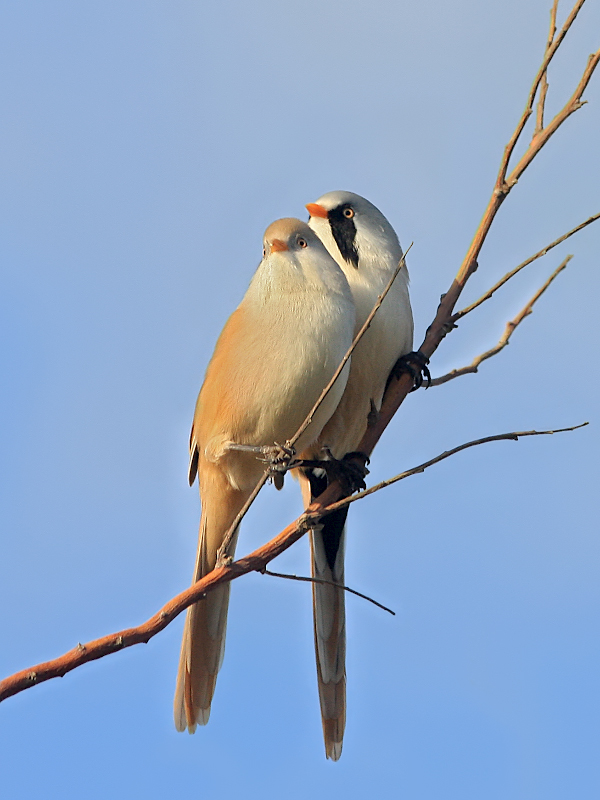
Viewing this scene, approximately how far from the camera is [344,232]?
18.4 feet

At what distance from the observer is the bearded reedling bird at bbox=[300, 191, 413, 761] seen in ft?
17.1

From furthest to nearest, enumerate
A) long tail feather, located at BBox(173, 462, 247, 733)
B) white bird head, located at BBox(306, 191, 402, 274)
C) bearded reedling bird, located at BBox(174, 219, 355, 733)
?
1. white bird head, located at BBox(306, 191, 402, 274)
2. long tail feather, located at BBox(173, 462, 247, 733)
3. bearded reedling bird, located at BBox(174, 219, 355, 733)

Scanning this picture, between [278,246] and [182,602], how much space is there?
1.75m

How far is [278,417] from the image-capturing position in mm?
4449

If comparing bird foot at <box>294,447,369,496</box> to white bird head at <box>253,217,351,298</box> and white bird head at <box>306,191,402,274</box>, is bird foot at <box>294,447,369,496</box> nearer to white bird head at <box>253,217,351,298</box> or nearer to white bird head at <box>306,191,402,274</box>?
white bird head at <box>253,217,351,298</box>

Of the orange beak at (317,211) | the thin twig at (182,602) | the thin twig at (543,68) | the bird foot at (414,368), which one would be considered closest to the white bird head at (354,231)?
the orange beak at (317,211)

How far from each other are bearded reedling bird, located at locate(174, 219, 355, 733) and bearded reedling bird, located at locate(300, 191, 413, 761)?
584mm

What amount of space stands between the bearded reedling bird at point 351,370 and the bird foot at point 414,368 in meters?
0.03

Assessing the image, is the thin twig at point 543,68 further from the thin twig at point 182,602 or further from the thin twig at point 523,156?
the thin twig at point 182,602

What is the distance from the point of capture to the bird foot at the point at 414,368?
206 inches

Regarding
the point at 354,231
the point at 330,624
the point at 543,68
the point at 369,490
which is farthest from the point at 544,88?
the point at 330,624

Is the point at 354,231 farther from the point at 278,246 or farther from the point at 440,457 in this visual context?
the point at 440,457

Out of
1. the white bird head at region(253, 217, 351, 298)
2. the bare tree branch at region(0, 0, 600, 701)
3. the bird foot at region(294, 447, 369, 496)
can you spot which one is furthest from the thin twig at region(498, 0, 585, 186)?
the bird foot at region(294, 447, 369, 496)

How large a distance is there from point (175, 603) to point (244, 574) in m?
0.36
